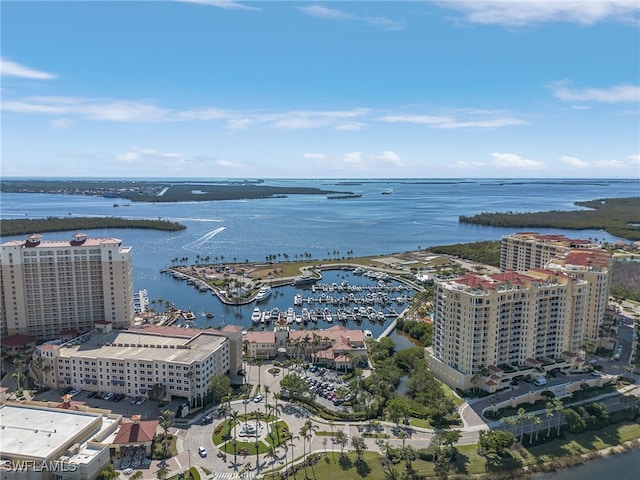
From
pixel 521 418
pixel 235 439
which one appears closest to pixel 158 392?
pixel 235 439

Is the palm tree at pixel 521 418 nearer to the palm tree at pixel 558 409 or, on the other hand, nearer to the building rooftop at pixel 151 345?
the palm tree at pixel 558 409

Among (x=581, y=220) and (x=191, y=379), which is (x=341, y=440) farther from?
(x=581, y=220)

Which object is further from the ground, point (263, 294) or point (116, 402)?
point (263, 294)

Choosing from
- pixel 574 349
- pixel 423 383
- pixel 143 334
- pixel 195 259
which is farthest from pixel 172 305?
pixel 574 349

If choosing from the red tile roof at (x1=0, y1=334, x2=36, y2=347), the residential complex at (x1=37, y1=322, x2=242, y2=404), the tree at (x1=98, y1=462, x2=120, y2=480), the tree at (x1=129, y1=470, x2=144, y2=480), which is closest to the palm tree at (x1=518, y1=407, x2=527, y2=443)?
→ the residential complex at (x1=37, y1=322, x2=242, y2=404)

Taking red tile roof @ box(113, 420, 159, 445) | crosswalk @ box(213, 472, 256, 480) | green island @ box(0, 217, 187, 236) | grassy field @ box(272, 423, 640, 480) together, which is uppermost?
green island @ box(0, 217, 187, 236)

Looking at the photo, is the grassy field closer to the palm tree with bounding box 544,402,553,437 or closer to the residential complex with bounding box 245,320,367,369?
the palm tree with bounding box 544,402,553,437
